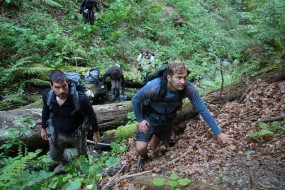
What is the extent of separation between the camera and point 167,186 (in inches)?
142

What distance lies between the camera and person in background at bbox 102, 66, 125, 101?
10320mm

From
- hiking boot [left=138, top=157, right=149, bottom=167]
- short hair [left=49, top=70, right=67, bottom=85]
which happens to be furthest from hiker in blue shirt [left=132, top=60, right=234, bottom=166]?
short hair [left=49, top=70, right=67, bottom=85]

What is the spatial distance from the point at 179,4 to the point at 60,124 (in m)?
19.8

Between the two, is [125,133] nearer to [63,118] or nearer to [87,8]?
[63,118]

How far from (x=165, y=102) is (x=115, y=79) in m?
6.25

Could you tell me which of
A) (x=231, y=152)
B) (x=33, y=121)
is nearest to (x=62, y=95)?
(x=33, y=121)

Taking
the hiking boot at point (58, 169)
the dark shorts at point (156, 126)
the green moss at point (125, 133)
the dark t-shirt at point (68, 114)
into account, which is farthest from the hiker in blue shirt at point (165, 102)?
the hiking boot at point (58, 169)

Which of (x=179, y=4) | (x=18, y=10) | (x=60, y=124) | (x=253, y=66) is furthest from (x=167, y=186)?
(x=179, y=4)

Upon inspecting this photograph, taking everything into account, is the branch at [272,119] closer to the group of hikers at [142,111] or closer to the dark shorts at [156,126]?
the group of hikers at [142,111]

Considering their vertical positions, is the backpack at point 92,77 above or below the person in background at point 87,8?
below

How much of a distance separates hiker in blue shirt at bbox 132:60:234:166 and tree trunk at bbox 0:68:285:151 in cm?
138

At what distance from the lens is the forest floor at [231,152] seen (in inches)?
144

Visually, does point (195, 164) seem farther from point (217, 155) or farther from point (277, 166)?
point (277, 166)

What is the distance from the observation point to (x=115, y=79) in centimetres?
1042
